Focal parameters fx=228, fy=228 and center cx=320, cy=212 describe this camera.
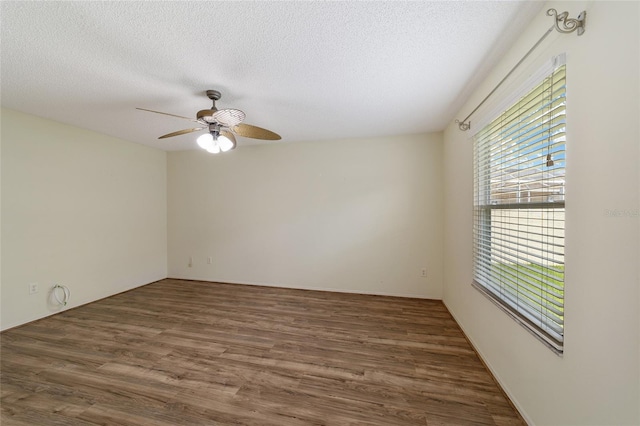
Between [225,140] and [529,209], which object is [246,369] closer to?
[225,140]

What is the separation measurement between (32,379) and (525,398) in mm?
3401

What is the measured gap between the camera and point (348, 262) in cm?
354

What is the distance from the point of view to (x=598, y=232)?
920 mm

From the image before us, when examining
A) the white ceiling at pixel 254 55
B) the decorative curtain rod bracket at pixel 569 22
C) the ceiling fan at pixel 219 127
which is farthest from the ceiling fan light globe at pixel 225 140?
the decorative curtain rod bracket at pixel 569 22

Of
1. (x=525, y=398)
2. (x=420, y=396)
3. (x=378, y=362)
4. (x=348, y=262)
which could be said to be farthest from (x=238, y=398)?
(x=348, y=262)

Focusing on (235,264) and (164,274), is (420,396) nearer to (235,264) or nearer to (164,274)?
(235,264)

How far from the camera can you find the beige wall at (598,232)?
2.64 ft

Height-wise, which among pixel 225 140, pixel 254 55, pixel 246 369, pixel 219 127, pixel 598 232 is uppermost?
pixel 254 55

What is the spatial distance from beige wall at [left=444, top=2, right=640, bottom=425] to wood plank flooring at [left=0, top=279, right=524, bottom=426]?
55cm

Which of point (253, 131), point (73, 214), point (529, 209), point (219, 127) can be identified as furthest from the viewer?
point (73, 214)

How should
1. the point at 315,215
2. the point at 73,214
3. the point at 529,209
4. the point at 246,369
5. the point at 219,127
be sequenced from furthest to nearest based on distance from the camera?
1. the point at 315,215
2. the point at 73,214
3. the point at 219,127
4. the point at 246,369
5. the point at 529,209

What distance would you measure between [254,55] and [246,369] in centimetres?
236

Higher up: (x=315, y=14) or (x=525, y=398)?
(x=315, y=14)

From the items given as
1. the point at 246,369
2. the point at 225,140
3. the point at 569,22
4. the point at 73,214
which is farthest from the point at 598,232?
the point at 73,214
